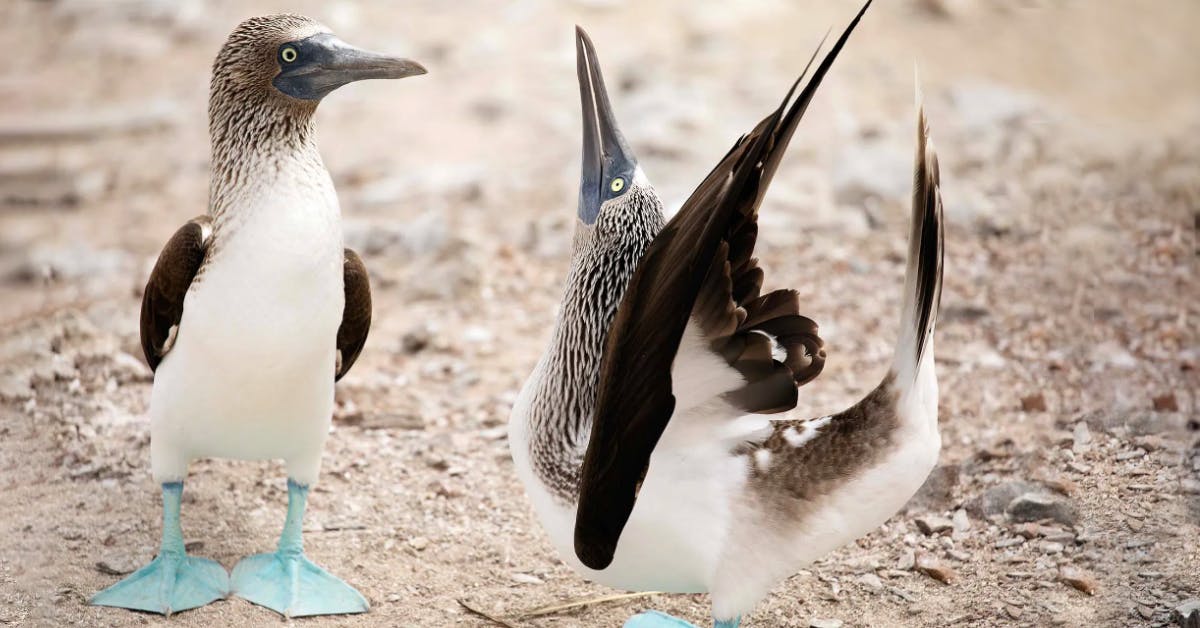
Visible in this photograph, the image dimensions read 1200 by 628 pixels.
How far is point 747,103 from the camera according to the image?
8102 millimetres

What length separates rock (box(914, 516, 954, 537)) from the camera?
444 centimetres

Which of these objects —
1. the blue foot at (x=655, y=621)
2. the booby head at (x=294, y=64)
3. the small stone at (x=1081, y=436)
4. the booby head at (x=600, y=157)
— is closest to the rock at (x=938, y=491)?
the small stone at (x=1081, y=436)

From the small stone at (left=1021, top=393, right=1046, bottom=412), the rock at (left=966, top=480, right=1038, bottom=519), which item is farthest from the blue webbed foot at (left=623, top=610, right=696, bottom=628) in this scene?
the small stone at (left=1021, top=393, right=1046, bottom=412)

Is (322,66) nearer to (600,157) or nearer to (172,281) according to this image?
(172,281)

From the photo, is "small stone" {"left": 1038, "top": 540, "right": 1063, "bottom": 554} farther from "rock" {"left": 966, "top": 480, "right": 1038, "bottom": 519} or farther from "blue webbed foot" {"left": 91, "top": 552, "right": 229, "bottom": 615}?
"blue webbed foot" {"left": 91, "top": 552, "right": 229, "bottom": 615}

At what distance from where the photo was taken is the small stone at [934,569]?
4.18 metres

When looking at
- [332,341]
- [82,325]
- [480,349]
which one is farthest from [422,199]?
[332,341]

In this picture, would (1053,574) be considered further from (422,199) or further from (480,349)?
(422,199)

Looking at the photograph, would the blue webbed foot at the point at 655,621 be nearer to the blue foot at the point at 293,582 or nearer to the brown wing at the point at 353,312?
the blue foot at the point at 293,582

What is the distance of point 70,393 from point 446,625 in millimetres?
2262

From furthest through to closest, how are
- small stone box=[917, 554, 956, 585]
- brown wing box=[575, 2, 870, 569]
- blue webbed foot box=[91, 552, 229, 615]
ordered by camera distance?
small stone box=[917, 554, 956, 585]
blue webbed foot box=[91, 552, 229, 615]
brown wing box=[575, 2, 870, 569]

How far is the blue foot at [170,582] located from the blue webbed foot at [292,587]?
0.08m

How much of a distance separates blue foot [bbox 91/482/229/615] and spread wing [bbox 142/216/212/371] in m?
0.53

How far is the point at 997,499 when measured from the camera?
178 inches
